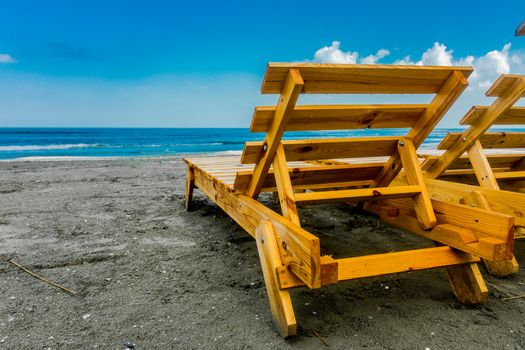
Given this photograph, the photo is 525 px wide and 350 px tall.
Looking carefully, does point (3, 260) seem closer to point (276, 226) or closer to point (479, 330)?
point (276, 226)

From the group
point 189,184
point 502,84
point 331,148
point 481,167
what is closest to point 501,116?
point 502,84

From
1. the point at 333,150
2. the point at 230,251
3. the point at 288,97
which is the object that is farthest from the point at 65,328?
the point at 333,150

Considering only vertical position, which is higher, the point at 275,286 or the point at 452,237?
the point at 452,237

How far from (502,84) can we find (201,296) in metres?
3.02

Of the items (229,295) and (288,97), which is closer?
(288,97)

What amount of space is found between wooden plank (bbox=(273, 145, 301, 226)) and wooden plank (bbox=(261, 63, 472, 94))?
491 mm

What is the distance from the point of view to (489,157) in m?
4.12

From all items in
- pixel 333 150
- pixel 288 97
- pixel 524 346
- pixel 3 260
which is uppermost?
pixel 288 97

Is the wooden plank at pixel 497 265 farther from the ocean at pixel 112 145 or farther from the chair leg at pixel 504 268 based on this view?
the ocean at pixel 112 145

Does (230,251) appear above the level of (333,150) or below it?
below

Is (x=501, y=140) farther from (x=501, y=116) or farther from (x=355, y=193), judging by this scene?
(x=355, y=193)

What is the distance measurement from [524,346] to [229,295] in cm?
177

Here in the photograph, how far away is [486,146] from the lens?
161 inches

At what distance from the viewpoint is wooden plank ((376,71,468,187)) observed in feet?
7.56
